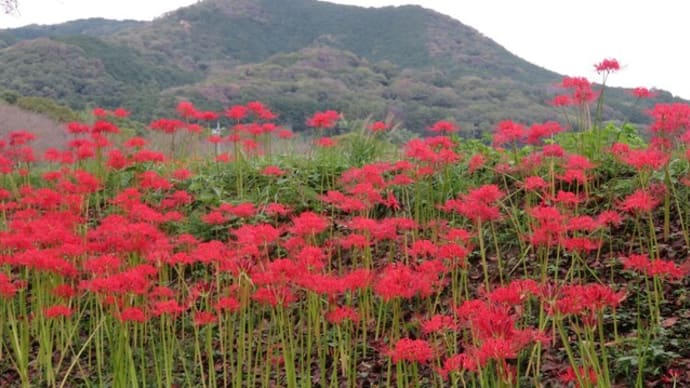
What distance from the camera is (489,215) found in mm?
3467

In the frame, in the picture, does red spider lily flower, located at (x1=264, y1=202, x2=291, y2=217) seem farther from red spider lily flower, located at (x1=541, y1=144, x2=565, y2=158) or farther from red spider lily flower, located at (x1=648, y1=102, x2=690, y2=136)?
red spider lily flower, located at (x1=648, y1=102, x2=690, y2=136)

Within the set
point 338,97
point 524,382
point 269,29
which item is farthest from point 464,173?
point 269,29

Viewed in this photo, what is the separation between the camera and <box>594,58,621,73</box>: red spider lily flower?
446cm

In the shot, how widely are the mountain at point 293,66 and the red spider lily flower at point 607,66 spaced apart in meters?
14.8

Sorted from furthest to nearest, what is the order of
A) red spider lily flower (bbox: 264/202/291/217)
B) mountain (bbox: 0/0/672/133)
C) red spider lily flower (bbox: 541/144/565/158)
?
mountain (bbox: 0/0/672/133) < red spider lily flower (bbox: 541/144/565/158) < red spider lily flower (bbox: 264/202/291/217)

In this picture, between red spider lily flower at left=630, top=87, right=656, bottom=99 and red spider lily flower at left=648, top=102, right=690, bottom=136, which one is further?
red spider lily flower at left=630, top=87, right=656, bottom=99

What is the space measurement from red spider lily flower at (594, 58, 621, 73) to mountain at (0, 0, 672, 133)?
14.8 metres

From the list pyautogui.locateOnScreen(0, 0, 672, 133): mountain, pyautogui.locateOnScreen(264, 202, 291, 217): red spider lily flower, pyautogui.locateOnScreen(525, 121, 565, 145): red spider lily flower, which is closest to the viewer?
pyautogui.locateOnScreen(264, 202, 291, 217): red spider lily flower

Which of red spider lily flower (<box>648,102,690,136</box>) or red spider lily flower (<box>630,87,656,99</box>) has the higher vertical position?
red spider lily flower (<box>630,87,656,99</box>)

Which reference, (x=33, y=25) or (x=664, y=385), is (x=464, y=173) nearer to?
(x=664, y=385)

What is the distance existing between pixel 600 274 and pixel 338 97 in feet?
95.7

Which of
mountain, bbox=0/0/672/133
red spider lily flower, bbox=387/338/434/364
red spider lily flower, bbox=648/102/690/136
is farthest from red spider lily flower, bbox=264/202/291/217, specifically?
mountain, bbox=0/0/672/133

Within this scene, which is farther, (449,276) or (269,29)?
(269,29)

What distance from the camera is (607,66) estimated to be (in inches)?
177
